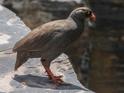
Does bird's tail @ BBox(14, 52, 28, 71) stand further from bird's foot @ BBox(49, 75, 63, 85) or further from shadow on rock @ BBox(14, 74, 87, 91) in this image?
bird's foot @ BBox(49, 75, 63, 85)

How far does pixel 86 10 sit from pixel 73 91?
0.62 m

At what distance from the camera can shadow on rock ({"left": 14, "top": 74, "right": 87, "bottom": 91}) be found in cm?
505

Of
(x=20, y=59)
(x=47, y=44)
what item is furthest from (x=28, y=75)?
(x=47, y=44)

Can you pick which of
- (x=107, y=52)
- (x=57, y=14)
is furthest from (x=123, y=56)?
(x=57, y=14)

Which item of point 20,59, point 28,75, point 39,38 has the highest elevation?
point 39,38

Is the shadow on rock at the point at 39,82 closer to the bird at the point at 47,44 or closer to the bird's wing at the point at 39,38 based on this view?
the bird at the point at 47,44

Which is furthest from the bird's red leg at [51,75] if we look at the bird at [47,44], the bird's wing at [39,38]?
the bird's wing at [39,38]

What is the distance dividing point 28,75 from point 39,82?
0.14 metres

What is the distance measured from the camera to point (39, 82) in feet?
16.7

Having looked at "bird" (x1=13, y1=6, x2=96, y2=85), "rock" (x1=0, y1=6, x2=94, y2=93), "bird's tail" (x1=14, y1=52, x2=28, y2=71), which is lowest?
"rock" (x1=0, y1=6, x2=94, y2=93)

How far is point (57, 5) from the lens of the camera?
891 centimetres

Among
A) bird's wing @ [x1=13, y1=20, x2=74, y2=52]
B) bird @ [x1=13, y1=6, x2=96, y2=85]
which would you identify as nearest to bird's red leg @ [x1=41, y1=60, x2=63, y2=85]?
bird @ [x1=13, y1=6, x2=96, y2=85]

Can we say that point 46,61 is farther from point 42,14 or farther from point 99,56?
point 99,56

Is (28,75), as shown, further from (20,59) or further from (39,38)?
(39,38)
